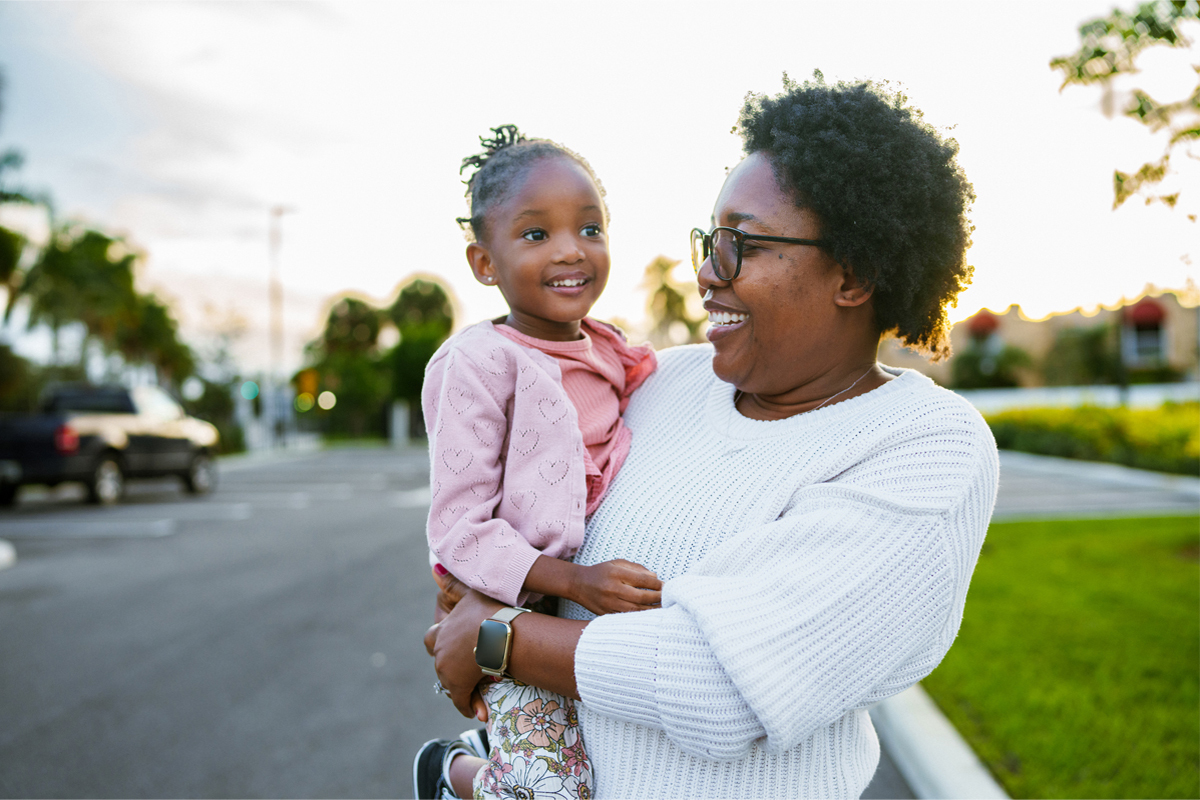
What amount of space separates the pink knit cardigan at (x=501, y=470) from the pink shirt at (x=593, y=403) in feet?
0.28

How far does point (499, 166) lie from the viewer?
6.92ft

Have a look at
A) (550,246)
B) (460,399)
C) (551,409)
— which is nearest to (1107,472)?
(550,246)

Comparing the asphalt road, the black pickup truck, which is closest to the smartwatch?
the asphalt road

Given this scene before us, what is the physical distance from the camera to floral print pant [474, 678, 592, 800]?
1.71 metres

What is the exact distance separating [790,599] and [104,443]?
14.4m

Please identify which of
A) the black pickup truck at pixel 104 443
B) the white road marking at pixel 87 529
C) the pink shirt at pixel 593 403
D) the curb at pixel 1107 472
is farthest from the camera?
the curb at pixel 1107 472

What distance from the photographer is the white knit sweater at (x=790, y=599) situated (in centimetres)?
139

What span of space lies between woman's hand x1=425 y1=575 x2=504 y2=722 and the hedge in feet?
32.3

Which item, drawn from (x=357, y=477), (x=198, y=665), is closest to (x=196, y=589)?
(x=198, y=665)

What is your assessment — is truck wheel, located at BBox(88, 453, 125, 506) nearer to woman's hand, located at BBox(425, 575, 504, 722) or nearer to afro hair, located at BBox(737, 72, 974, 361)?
woman's hand, located at BBox(425, 575, 504, 722)

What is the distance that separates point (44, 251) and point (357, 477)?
1632cm

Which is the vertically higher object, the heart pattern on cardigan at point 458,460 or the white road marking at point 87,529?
the heart pattern on cardigan at point 458,460

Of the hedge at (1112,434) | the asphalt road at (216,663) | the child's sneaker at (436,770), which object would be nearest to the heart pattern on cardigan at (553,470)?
the child's sneaker at (436,770)

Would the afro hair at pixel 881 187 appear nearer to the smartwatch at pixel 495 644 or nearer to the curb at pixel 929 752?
the smartwatch at pixel 495 644
